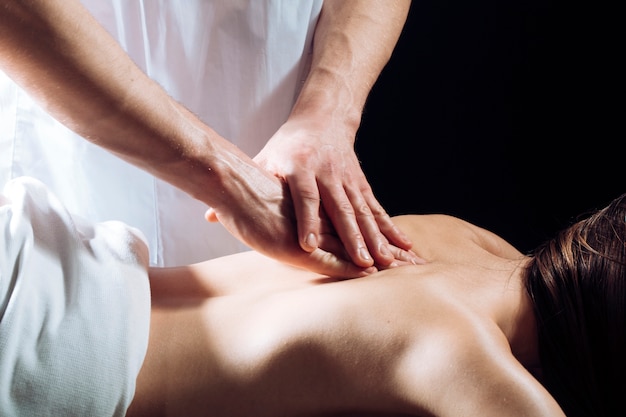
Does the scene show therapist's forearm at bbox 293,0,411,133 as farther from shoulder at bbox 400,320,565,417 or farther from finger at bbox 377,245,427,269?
shoulder at bbox 400,320,565,417

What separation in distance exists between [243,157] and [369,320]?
0.32 meters

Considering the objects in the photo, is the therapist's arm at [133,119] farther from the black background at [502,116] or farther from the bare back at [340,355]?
the black background at [502,116]

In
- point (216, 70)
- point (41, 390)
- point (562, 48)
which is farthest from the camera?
point (562, 48)

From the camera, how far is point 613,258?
39.6 inches

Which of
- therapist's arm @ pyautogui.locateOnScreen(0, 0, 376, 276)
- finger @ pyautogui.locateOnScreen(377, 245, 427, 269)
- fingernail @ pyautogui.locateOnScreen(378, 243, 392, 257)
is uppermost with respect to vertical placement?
therapist's arm @ pyautogui.locateOnScreen(0, 0, 376, 276)

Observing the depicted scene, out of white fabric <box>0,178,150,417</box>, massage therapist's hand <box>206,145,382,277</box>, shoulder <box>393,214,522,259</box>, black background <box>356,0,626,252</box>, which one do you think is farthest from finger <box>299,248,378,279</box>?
black background <box>356,0,626,252</box>

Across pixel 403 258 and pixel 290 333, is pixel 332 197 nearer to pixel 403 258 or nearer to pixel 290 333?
pixel 403 258

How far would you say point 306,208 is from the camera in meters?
1.06

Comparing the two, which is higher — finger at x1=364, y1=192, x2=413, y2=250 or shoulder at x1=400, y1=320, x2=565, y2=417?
finger at x1=364, y1=192, x2=413, y2=250

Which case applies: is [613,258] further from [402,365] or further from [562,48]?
[562,48]

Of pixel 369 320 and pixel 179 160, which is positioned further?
pixel 179 160

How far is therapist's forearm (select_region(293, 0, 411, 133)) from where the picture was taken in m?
1.30

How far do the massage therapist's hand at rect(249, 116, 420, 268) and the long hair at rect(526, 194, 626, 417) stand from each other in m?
0.20

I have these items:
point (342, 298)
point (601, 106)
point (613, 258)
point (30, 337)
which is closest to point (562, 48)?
point (601, 106)
